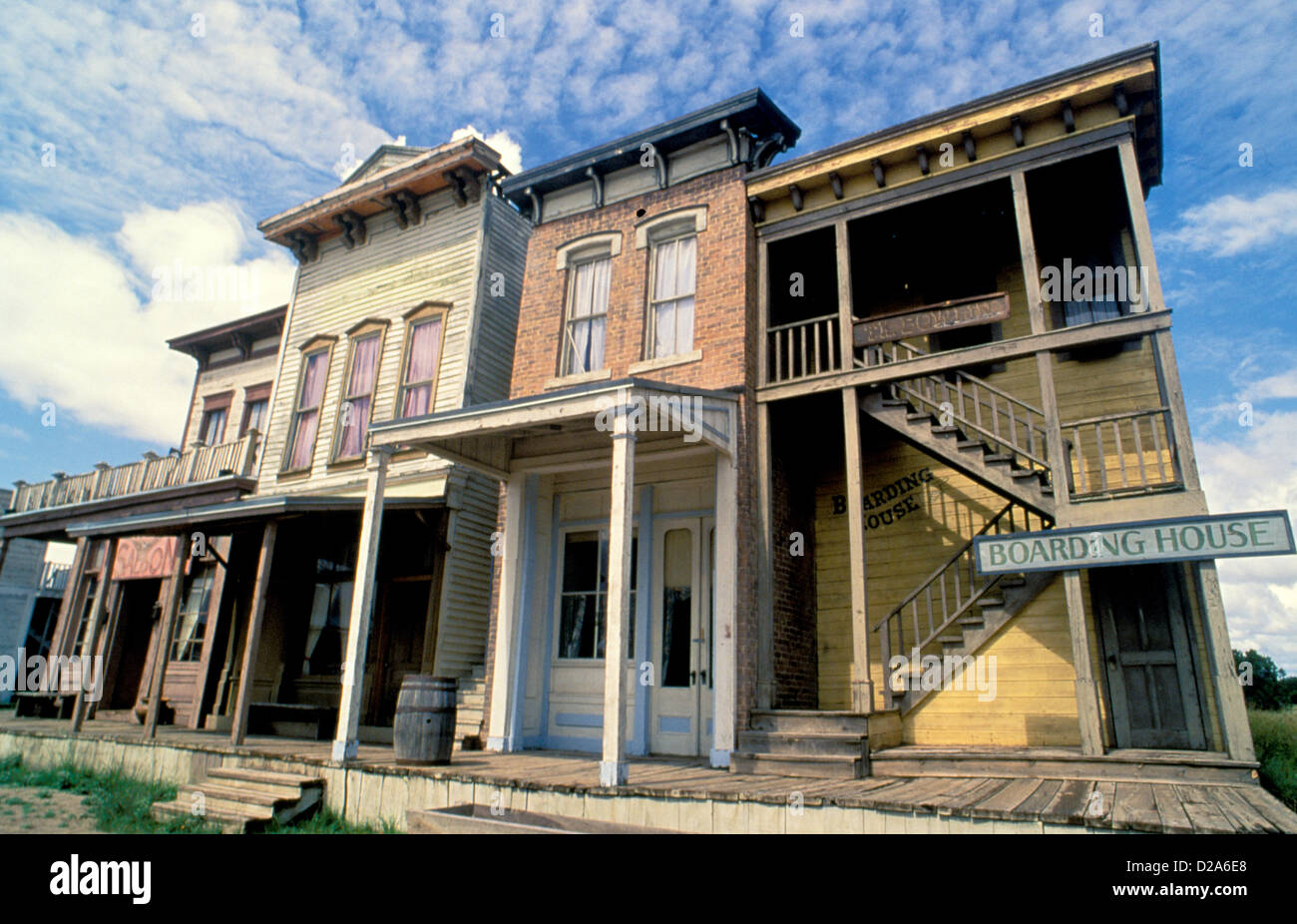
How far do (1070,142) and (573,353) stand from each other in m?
6.38

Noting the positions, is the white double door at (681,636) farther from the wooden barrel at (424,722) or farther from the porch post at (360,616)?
the porch post at (360,616)

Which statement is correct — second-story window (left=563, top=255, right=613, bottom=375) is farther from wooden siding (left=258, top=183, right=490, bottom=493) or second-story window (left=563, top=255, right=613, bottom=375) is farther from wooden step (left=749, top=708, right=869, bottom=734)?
wooden step (left=749, top=708, right=869, bottom=734)

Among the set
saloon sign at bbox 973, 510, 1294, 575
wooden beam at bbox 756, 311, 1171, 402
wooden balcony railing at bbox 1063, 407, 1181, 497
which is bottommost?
saloon sign at bbox 973, 510, 1294, 575

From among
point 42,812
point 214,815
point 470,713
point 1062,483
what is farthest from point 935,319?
point 42,812

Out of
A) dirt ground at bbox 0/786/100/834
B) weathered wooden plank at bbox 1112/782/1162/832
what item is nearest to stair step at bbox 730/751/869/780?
weathered wooden plank at bbox 1112/782/1162/832

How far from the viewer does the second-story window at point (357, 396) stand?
1316cm

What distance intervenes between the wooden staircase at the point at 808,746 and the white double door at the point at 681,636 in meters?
1.21

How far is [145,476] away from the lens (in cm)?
1669

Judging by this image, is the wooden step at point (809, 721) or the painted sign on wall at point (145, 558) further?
the painted sign on wall at point (145, 558)

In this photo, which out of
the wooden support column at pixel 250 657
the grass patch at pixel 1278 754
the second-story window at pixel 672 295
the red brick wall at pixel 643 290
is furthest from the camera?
the second-story window at pixel 672 295

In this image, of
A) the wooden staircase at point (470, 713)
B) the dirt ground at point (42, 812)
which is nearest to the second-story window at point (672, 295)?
the wooden staircase at point (470, 713)

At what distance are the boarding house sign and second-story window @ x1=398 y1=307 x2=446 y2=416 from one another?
6726mm

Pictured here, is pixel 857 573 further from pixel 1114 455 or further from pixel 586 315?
pixel 586 315

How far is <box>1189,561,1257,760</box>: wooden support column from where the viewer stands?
6195 mm
